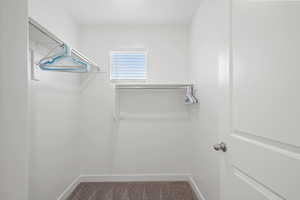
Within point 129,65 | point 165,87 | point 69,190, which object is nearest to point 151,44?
point 129,65

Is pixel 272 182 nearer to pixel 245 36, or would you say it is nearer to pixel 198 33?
pixel 245 36

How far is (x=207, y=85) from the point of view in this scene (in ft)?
7.13

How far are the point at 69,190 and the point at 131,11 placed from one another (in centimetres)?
249

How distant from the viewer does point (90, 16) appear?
2.84 meters

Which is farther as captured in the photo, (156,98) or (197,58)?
(156,98)

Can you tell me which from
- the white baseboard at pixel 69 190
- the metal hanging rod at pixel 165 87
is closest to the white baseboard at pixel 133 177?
the white baseboard at pixel 69 190

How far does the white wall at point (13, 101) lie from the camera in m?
0.65

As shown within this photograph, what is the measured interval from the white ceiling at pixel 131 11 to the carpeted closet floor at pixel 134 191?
2395mm

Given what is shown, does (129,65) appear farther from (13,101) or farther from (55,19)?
(13,101)

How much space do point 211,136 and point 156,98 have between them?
1277 mm

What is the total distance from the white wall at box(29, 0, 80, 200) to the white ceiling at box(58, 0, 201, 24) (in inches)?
7.6

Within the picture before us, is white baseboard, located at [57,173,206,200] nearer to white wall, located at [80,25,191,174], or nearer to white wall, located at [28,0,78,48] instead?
white wall, located at [80,25,191,174]

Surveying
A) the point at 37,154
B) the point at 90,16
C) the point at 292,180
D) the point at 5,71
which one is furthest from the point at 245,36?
the point at 90,16

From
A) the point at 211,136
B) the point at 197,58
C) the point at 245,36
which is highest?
the point at 197,58
